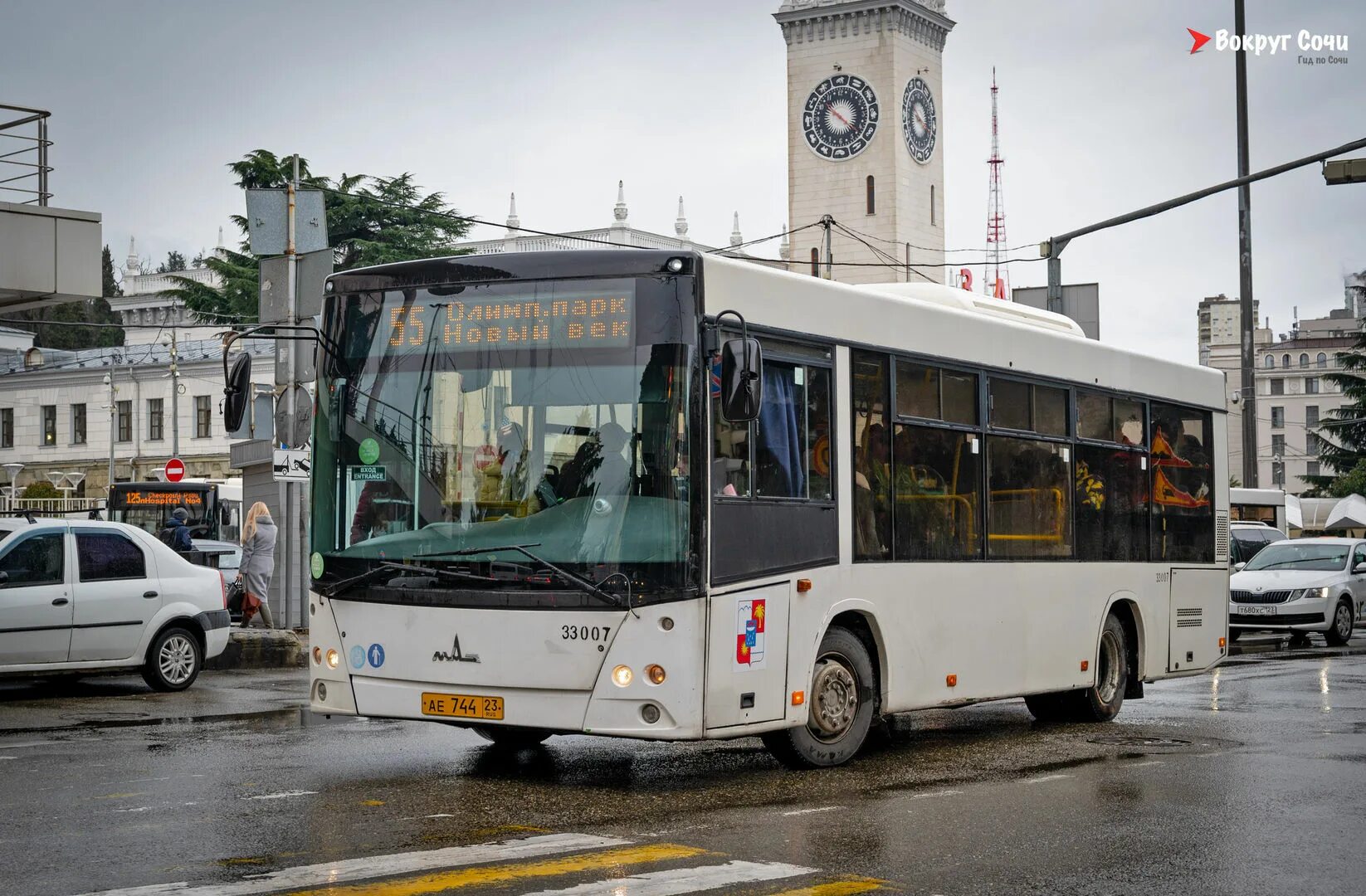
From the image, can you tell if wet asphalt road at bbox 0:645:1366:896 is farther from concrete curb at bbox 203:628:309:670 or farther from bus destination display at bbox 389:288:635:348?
concrete curb at bbox 203:628:309:670

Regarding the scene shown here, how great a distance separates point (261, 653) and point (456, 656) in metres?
10.6

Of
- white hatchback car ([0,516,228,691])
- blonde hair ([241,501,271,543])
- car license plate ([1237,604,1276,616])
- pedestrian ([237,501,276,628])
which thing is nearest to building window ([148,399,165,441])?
blonde hair ([241,501,271,543])

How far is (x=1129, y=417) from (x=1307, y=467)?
137 metres

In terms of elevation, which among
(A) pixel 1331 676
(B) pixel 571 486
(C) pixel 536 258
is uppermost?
(C) pixel 536 258

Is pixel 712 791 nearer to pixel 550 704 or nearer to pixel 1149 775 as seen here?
pixel 550 704

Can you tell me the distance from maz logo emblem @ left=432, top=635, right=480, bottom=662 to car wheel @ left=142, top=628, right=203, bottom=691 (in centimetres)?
749

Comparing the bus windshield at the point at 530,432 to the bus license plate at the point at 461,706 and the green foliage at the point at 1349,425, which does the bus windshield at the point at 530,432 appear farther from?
the green foliage at the point at 1349,425

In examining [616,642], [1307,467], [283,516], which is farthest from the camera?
[1307,467]

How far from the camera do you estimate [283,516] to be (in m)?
22.3

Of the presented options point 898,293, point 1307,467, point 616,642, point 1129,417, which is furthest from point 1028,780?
point 1307,467

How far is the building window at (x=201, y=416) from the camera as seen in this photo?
77375 mm

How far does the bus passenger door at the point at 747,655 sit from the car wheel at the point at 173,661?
26.9 feet

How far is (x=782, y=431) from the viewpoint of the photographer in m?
10.5

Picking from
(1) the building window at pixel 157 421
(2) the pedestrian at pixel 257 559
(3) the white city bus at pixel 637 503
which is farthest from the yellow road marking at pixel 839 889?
(1) the building window at pixel 157 421
